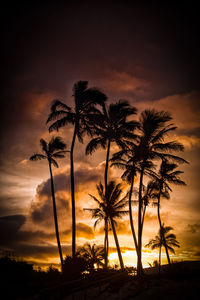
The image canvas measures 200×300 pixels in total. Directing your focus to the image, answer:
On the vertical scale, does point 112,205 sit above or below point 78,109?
below

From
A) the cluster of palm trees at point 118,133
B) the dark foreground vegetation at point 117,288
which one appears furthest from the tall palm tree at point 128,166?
the dark foreground vegetation at point 117,288

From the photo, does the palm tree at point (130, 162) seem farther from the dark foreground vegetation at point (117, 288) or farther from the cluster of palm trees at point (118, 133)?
the dark foreground vegetation at point (117, 288)

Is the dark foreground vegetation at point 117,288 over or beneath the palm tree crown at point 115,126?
beneath

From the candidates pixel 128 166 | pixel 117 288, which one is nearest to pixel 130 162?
pixel 128 166

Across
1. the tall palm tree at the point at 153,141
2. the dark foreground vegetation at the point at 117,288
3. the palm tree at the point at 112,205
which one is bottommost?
the dark foreground vegetation at the point at 117,288

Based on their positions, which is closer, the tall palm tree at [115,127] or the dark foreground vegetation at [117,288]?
the dark foreground vegetation at [117,288]

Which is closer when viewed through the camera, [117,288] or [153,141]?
[117,288]

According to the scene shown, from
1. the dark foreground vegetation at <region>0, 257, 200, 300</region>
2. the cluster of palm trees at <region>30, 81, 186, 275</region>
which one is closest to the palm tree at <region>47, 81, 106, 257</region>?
the cluster of palm trees at <region>30, 81, 186, 275</region>

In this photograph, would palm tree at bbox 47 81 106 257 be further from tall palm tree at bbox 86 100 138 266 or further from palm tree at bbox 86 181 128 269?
palm tree at bbox 86 181 128 269

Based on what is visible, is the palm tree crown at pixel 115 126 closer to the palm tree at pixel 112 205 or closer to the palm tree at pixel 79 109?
the palm tree at pixel 79 109

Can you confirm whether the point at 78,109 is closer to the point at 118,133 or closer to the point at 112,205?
the point at 118,133

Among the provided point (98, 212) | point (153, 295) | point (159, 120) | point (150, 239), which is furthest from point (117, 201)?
point (150, 239)

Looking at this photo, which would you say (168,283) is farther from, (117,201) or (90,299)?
(117,201)

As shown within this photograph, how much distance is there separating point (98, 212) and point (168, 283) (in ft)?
41.8
